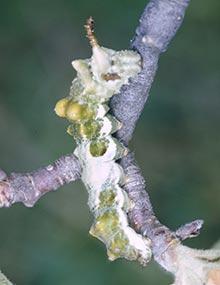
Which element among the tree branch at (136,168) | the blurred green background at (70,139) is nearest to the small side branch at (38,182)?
the tree branch at (136,168)

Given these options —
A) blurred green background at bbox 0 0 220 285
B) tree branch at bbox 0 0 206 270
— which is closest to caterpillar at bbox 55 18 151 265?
tree branch at bbox 0 0 206 270

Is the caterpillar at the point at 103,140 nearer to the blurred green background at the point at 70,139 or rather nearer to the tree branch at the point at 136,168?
the tree branch at the point at 136,168

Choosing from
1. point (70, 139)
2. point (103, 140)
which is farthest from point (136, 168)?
point (70, 139)

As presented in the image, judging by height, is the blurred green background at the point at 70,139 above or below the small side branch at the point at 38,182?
above

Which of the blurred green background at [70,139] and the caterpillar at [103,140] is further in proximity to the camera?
the blurred green background at [70,139]

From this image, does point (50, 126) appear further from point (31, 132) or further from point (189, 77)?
point (189, 77)

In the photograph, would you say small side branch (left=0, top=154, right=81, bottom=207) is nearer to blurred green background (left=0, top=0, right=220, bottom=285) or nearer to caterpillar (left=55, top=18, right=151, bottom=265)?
caterpillar (left=55, top=18, right=151, bottom=265)
